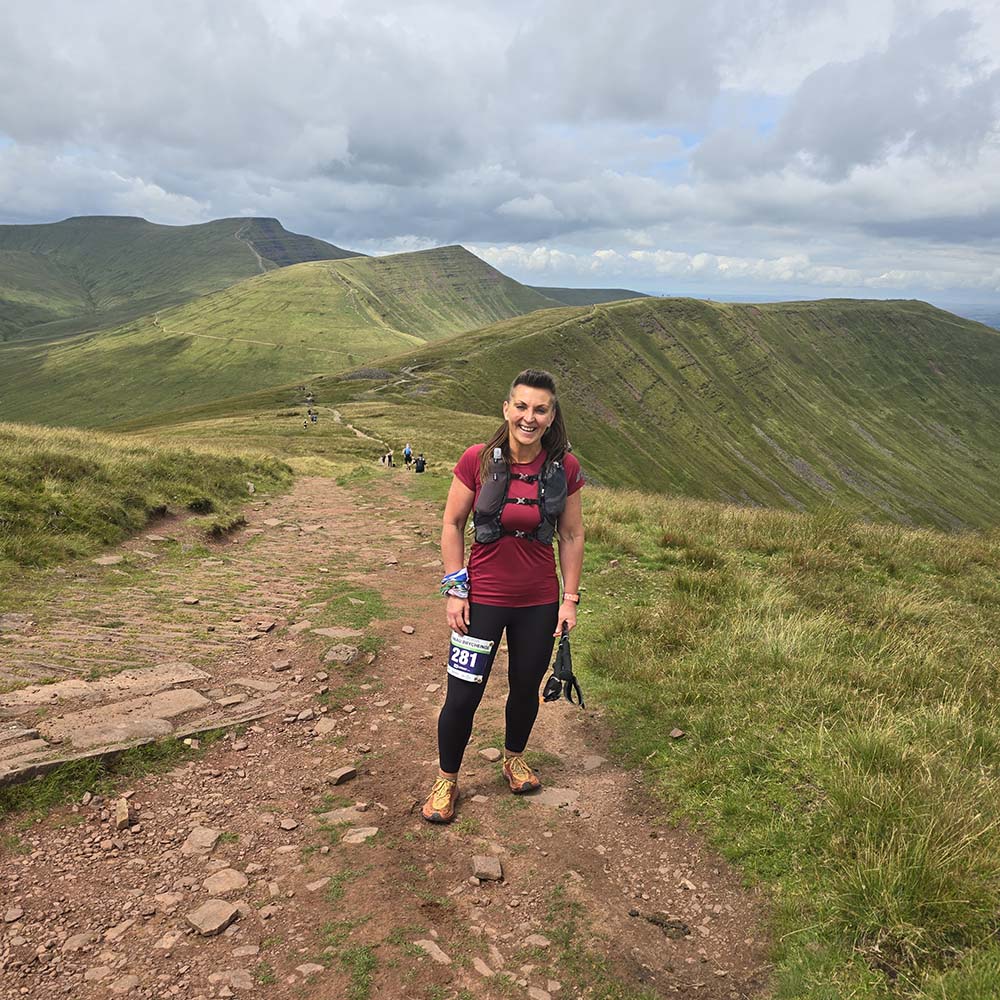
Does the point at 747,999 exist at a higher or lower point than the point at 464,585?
lower

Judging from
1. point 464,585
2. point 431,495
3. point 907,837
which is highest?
point 464,585

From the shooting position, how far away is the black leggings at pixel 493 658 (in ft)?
16.3

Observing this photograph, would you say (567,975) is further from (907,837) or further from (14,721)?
(14,721)

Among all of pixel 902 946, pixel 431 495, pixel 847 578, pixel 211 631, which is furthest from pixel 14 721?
pixel 431 495

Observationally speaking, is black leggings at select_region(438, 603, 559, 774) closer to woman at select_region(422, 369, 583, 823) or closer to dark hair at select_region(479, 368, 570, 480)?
woman at select_region(422, 369, 583, 823)

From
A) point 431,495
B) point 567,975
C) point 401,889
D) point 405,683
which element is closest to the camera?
point 567,975

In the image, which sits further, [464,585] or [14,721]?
[14,721]

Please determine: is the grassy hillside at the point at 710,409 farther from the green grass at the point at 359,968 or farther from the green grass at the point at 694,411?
the green grass at the point at 359,968

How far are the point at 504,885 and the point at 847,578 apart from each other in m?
9.32

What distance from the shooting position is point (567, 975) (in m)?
3.61

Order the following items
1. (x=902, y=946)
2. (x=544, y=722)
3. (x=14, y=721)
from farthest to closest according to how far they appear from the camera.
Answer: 1. (x=544, y=722)
2. (x=14, y=721)
3. (x=902, y=946)

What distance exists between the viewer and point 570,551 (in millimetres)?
5219

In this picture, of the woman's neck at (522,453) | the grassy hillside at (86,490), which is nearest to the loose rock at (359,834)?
the woman's neck at (522,453)

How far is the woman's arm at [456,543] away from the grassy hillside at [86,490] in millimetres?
6597
